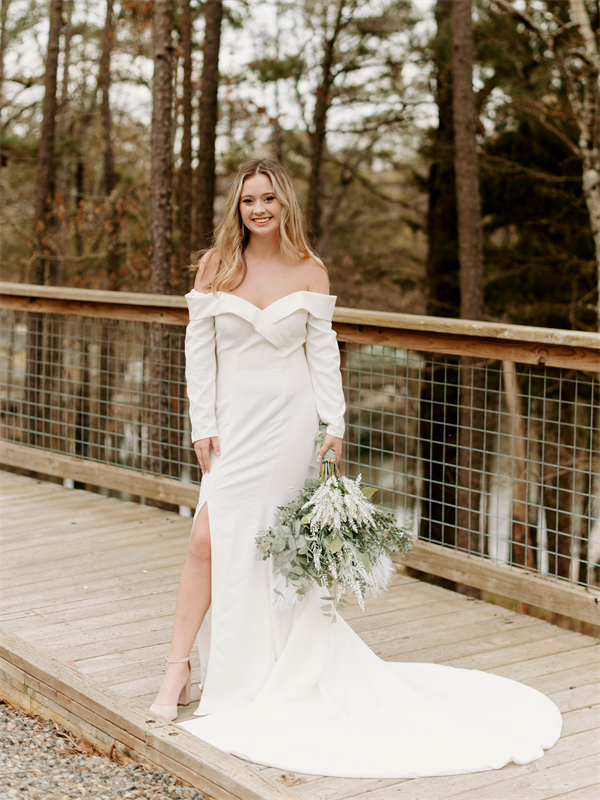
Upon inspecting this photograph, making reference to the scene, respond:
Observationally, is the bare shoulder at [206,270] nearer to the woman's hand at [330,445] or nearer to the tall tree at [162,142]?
the woman's hand at [330,445]

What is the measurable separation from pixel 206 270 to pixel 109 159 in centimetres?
1412

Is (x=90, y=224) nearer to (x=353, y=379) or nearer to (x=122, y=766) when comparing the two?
(x=353, y=379)

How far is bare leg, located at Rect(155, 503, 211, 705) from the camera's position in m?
2.92

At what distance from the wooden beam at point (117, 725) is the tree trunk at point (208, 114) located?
8514 millimetres

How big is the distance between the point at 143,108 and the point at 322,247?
4345mm

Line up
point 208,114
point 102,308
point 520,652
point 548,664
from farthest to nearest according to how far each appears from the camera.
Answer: point 208,114 < point 102,308 < point 520,652 < point 548,664

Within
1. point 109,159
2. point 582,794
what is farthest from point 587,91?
point 109,159

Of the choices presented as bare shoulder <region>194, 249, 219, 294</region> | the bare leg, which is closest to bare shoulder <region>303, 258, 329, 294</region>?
bare shoulder <region>194, 249, 219, 294</region>

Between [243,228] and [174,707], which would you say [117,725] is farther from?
[243,228]

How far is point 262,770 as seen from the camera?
2531mm

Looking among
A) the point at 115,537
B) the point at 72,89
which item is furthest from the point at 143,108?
the point at 115,537

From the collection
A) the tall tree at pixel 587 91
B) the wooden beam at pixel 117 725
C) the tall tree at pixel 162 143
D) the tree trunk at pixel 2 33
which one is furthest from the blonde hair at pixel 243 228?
the tree trunk at pixel 2 33

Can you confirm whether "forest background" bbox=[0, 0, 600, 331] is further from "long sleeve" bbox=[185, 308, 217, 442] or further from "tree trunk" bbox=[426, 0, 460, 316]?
"long sleeve" bbox=[185, 308, 217, 442]

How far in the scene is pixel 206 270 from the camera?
296 centimetres
